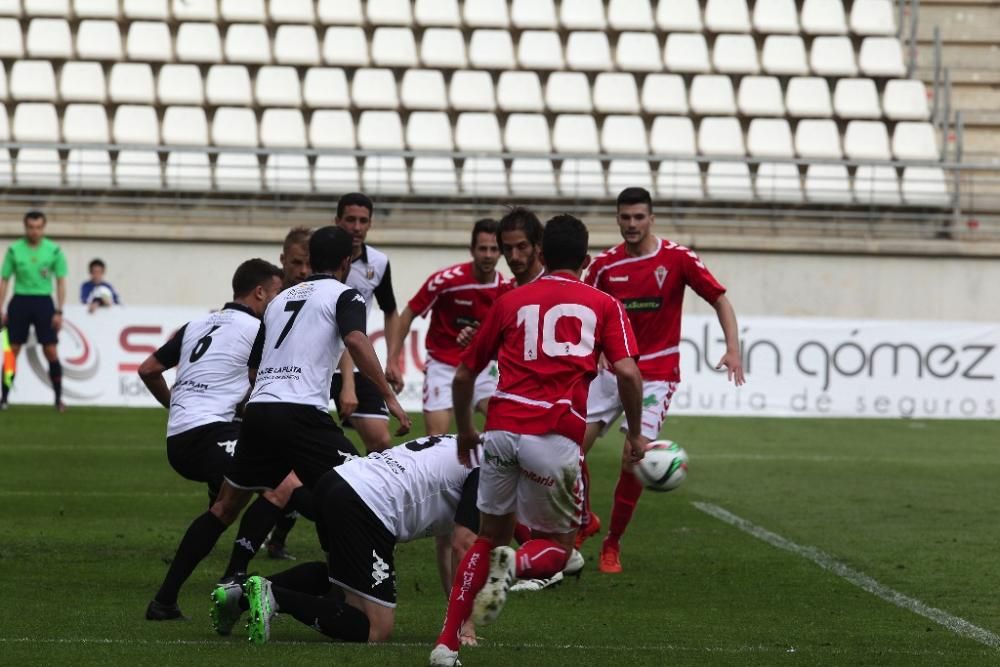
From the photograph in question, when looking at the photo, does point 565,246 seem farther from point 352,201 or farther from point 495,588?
point 352,201

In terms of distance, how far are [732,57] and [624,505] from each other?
16874 mm

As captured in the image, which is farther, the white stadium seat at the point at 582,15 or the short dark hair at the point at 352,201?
the white stadium seat at the point at 582,15

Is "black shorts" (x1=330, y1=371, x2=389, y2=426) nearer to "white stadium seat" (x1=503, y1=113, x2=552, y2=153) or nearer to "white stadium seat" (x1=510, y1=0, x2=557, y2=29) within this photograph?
"white stadium seat" (x1=503, y1=113, x2=552, y2=153)

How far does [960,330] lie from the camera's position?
1978 cm

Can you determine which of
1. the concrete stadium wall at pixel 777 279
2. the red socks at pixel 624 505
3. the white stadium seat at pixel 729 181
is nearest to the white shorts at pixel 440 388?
the red socks at pixel 624 505

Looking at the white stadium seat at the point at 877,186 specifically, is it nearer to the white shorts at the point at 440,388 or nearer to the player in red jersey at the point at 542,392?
the white shorts at the point at 440,388

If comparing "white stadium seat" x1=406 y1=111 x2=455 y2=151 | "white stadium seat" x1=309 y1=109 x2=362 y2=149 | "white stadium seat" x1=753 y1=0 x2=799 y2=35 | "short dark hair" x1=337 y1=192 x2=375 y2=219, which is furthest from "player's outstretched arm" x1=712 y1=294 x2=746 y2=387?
"white stadium seat" x1=753 y1=0 x2=799 y2=35

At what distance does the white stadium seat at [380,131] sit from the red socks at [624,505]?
581 inches

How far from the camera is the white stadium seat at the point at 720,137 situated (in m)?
23.9

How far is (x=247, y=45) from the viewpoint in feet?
79.6

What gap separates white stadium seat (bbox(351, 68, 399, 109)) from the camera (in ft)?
78.4

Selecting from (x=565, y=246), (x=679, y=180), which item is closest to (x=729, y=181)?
(x=679, y=180)

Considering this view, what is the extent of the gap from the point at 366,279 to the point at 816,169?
1432 centimetres

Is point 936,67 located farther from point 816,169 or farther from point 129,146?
point 129,146
